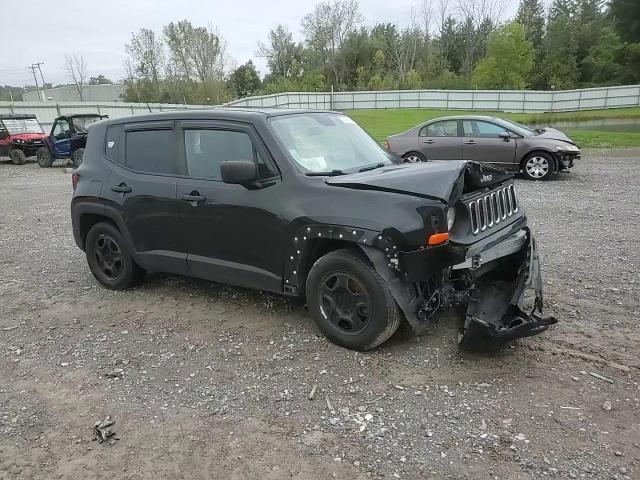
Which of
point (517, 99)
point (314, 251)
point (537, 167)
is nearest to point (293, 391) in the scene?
point (314, 251)

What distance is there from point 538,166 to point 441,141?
2414 mm

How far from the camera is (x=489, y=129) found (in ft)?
40.1

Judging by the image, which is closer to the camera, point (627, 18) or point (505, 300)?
point (505, 300)

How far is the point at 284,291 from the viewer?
4230 millimetres

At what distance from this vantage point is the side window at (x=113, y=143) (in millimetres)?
5277

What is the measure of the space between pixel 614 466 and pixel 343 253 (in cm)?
209

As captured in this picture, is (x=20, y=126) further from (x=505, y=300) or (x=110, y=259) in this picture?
(x=505, y=300)

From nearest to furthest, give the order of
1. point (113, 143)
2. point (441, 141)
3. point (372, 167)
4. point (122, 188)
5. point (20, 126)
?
point (372, 167) → point (122, 188) → point (113, 143) → point (441, 141) → point (20, 126)

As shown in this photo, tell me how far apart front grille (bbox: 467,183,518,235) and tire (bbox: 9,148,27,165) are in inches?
867

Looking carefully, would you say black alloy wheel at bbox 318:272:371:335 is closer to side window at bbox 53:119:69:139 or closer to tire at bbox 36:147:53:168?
side window at bbox 53:119:69:139

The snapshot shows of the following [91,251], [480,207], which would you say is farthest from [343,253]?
[91,251]

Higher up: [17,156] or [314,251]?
[17,156]

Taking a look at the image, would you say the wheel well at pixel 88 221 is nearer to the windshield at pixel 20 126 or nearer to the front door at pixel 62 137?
the front door at pixel 62 137

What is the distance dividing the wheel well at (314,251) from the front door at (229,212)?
204 mm
